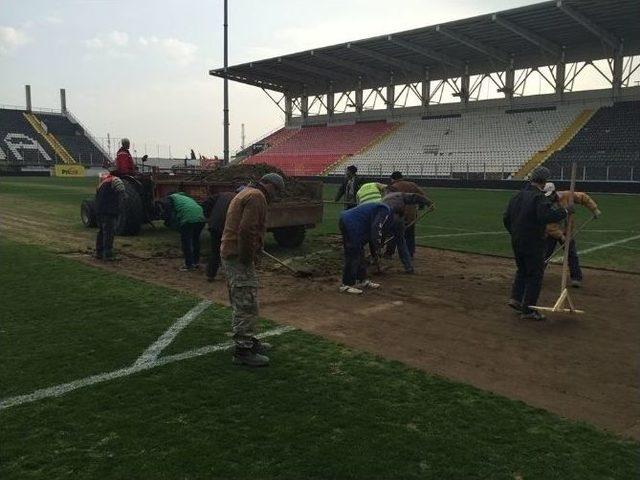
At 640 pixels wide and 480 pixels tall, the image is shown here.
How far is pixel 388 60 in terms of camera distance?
42469 millimetres

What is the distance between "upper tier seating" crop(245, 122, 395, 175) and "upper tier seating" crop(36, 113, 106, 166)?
20766 millimetres

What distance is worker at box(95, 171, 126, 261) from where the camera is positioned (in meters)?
9.02

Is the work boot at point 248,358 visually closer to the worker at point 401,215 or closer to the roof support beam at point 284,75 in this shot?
the worker at point 401,215

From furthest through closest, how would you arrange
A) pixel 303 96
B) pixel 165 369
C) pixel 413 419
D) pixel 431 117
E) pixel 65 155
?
pixel 65 155 < pixel 303 96 < pixel 431 117 < pixel 165 369 < pixel 413 419

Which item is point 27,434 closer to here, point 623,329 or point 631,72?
point 623,329

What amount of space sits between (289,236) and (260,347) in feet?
20.1

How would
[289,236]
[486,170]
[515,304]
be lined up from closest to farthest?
[515,304]
[289,236]
[486,170]

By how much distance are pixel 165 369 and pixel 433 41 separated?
127 ft

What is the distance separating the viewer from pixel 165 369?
439cm

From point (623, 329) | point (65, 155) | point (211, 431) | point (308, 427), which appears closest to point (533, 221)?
point (623, 329)

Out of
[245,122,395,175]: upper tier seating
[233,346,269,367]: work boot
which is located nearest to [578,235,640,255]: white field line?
[233,346,269,367]: work boot

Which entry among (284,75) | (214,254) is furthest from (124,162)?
(284,75)

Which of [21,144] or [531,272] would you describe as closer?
[531,272]

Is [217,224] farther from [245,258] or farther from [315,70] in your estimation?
[315,70]
